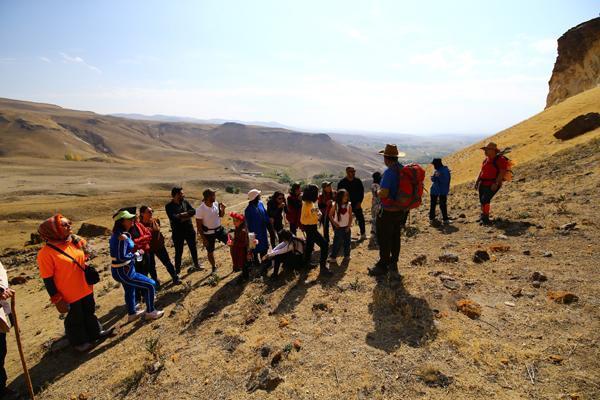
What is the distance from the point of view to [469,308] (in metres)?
4.58

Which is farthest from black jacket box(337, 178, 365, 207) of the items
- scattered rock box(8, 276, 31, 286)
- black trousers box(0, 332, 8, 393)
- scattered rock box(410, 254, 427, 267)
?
scattered rock box(8, 276, 31, 286)

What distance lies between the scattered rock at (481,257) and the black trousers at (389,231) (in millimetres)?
1488

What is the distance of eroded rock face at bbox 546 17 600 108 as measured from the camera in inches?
1321

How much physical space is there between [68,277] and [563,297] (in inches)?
262

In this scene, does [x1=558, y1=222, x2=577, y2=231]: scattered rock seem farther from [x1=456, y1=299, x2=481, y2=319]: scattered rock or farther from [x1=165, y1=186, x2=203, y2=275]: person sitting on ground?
[x1=165, y1=186, x2=203, y2=275]: person sitting on ground

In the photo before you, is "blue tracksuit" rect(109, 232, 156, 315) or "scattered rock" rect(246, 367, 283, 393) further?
"blue tracksuit" rect(109, 232, 156, 315)

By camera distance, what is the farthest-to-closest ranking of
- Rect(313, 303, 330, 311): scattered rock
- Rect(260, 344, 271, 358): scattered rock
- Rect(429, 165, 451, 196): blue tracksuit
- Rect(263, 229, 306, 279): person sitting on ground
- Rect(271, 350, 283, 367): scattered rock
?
Rect(429, 165, 451, 196): blue tracksuit < Rect(263, 229, 306, 279): person sitting on ground < Rect(313, 303, 330, 311): scattered rock < Rect(260, 344, 271, 358): scattered rock < Rect(271, 350, 283, 367): scattered rock

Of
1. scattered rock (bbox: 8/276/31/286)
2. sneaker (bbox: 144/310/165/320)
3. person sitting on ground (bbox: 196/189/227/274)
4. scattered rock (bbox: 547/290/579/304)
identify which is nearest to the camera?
scattered rock (bbox: 547/290/579/304)

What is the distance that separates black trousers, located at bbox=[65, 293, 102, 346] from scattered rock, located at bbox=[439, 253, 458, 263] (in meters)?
5.93

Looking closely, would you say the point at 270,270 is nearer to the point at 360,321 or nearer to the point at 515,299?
the point at 360,321

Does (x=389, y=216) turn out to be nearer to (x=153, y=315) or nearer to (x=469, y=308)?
(x=469, y=308)

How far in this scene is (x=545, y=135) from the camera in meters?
21.0

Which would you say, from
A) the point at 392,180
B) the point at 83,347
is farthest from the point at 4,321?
→ the point at 392,180

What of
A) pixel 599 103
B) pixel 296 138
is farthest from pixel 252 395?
pixel 296 138
